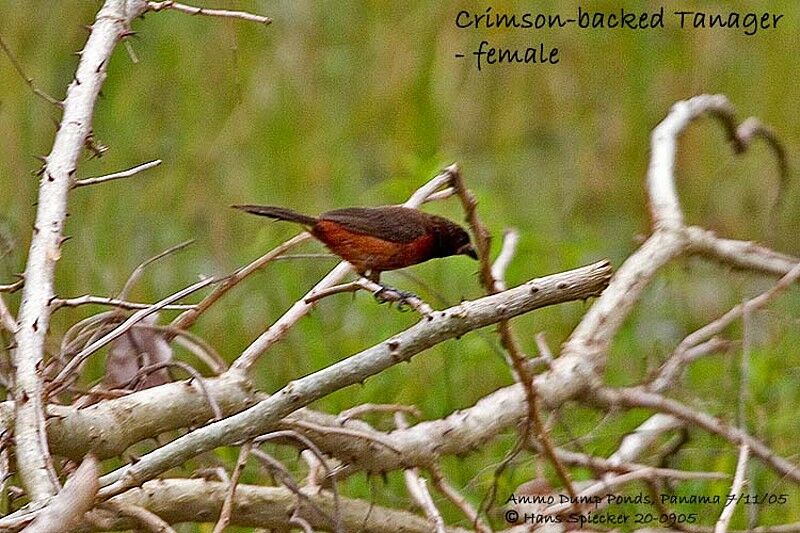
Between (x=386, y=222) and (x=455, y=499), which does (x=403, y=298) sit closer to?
(x=386, y=222)

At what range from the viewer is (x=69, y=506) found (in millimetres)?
Result: 1072

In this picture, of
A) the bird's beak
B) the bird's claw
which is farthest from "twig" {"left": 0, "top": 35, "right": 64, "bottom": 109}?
Result: the bird's beak

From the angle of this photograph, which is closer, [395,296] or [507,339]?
[395,296]

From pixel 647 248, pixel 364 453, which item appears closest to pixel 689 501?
pixel 647 248

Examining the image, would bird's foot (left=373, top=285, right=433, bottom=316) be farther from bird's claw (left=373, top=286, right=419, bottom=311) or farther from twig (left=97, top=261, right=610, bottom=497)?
→ twig (left=97, top=261, right=610, bottom=497)

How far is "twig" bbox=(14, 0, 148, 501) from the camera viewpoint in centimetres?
120

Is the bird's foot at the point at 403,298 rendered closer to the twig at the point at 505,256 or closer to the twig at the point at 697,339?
the twig at the point at 505,256

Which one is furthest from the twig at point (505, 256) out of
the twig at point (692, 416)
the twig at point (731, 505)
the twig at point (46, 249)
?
the twig at point (46, 249)

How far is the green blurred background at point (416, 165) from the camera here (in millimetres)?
2385

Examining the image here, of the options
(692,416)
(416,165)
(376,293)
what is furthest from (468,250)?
(416,165)

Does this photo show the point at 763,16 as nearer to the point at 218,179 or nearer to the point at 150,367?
the point at 218,179

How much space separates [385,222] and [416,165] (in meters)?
0.97

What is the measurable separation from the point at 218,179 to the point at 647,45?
1.25m

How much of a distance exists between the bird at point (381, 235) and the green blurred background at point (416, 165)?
0.23 m
